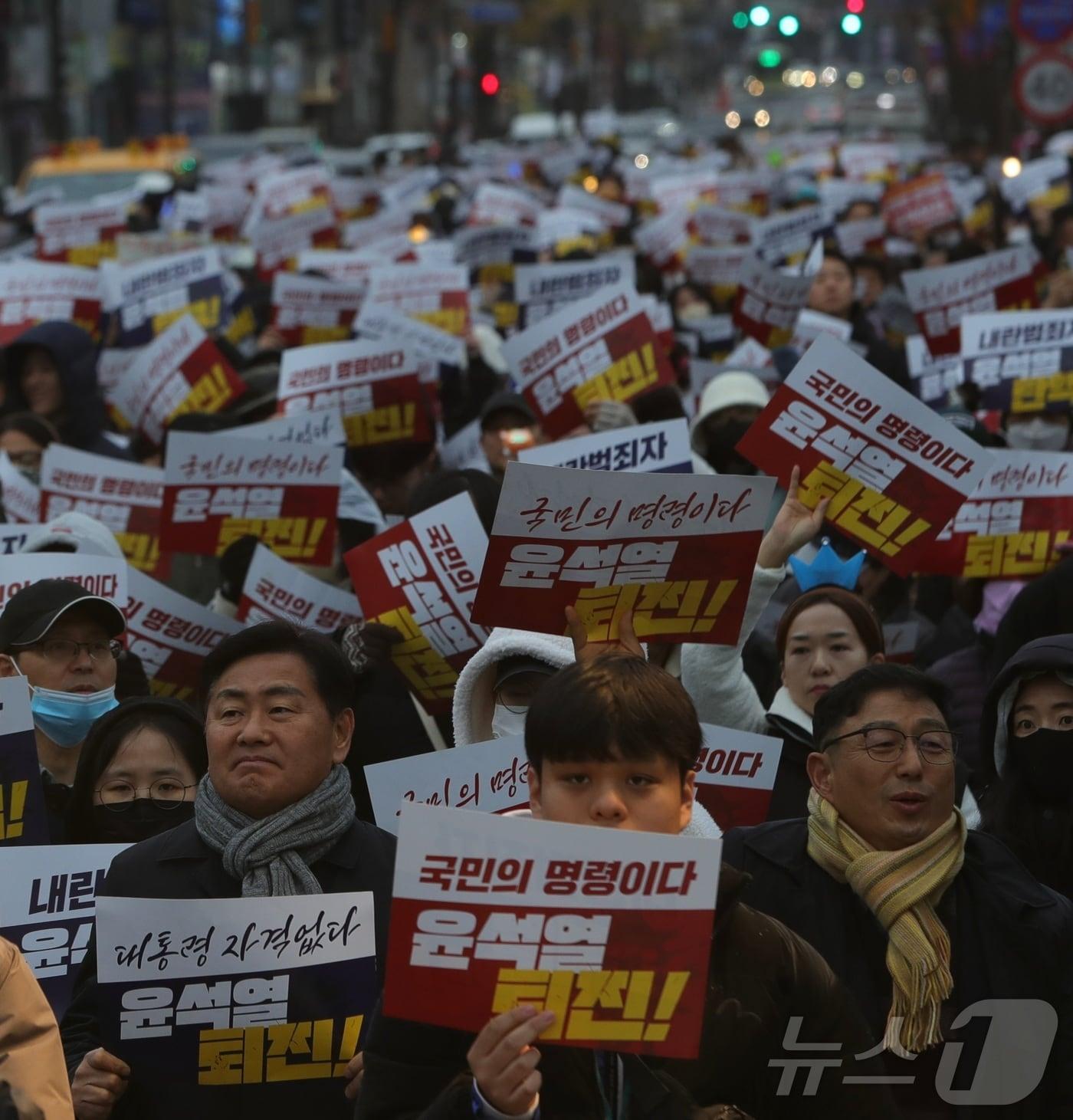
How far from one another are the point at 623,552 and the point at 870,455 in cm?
150

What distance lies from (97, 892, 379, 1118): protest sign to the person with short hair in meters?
0.76

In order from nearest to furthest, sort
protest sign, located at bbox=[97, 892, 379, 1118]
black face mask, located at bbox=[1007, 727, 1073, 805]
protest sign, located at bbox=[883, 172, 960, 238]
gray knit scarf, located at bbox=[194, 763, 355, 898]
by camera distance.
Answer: protest sign, located at bbox=[97, 892, 379, 1118], gray knit scarf, located at bbox=[194, 763, 355, 898], black face mask, located at bbox=[1007, 727, 1073, 805], protest sign, located at bbox=[883, 172, 960, 238]

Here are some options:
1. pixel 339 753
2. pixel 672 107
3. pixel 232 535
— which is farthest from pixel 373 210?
pixel 672 107

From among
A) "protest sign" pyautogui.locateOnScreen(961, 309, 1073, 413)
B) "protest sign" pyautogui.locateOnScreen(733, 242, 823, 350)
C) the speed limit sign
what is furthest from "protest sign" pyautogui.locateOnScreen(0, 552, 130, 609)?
the speed limit sign

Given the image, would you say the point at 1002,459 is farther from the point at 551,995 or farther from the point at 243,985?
the point at 551,995

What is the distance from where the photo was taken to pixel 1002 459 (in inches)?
299

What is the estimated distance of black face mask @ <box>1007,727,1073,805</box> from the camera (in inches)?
205

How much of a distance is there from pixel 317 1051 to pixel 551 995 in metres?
1.08

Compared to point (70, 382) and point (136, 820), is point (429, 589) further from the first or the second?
point (70, 382)

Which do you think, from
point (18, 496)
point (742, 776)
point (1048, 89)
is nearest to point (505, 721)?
point (742, 776)

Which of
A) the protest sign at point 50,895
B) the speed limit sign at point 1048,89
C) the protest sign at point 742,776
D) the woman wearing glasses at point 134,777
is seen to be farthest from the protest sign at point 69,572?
the speed limit sign at point 1048,89

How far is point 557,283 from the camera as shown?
13.6 m

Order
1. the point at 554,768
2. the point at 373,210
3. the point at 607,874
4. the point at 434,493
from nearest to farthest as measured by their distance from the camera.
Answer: the point at 607,874
the point at 554,768
the point at 434,493
the point at 373,210

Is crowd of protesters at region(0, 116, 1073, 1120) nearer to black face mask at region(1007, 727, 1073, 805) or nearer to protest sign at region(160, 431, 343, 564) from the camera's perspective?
black face mask at region(1007, 727, 1073, 805)
